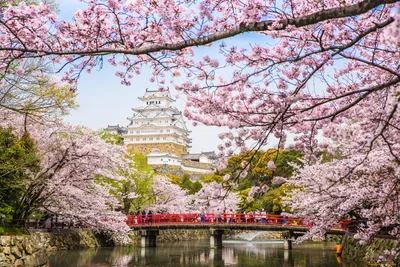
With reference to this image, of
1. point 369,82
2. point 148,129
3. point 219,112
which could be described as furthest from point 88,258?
point 148,129

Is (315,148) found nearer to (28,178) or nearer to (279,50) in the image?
(279,50)

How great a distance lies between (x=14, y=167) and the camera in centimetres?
962

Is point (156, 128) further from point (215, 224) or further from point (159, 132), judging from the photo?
point (215, 224)

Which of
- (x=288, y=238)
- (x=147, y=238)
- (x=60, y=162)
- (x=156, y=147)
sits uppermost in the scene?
(x=156, y=147)

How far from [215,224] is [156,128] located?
124 ft

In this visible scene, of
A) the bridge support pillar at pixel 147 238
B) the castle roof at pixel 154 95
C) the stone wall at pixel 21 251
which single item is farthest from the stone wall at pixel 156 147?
the stone wall at pixel 21 251

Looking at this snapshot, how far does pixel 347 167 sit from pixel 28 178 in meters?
7.91

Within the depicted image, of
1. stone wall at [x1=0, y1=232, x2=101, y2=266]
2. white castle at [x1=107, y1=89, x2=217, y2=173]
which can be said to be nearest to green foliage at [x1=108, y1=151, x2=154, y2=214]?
stone wall at [x1=0, y1=232, x2=101, y2=266]

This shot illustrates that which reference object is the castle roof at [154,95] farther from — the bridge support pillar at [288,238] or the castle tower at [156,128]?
the bridge support pillar at [288,238]

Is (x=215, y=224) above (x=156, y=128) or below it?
below

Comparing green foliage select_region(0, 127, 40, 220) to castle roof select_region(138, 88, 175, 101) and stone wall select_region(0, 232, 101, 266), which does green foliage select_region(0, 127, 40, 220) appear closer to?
stone wall select_region(0, 232, 101, 266)

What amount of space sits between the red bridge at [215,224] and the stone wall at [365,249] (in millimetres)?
4655

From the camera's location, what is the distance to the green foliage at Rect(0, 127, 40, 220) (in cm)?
982

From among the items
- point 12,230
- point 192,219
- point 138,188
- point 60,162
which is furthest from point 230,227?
point 12,230
